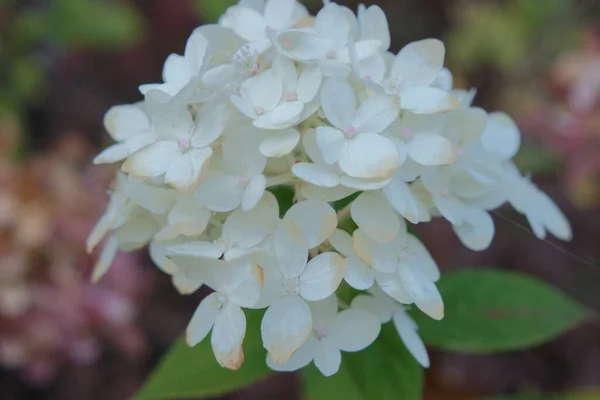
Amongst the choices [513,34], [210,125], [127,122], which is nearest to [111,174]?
[127,122]

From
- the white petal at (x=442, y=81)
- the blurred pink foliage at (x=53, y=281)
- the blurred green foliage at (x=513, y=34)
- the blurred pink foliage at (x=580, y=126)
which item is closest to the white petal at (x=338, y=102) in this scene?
the white petal at (x=442, y=81)

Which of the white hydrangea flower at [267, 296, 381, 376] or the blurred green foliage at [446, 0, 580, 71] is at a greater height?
the white hydrangea flower at [267, 296, 381, 376]

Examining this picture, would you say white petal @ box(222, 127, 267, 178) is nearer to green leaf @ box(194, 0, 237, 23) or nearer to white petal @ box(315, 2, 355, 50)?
white petal @ box(315, 2, 355, 50)

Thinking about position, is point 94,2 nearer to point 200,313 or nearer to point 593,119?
point 593,119

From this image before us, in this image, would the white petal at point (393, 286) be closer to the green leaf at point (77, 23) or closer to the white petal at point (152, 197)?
the white petal at point (152, 197)

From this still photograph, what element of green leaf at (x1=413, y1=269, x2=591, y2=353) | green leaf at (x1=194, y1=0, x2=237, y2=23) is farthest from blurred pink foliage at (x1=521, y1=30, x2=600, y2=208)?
green leaf at (x1=194, y1=0, x2=237, y2=23)

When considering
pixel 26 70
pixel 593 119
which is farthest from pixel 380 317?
pixel 26 70

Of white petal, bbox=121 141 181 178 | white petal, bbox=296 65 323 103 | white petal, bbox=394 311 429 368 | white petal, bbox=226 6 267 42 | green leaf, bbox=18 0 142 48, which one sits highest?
white petal, bbox=226 6 267 42
